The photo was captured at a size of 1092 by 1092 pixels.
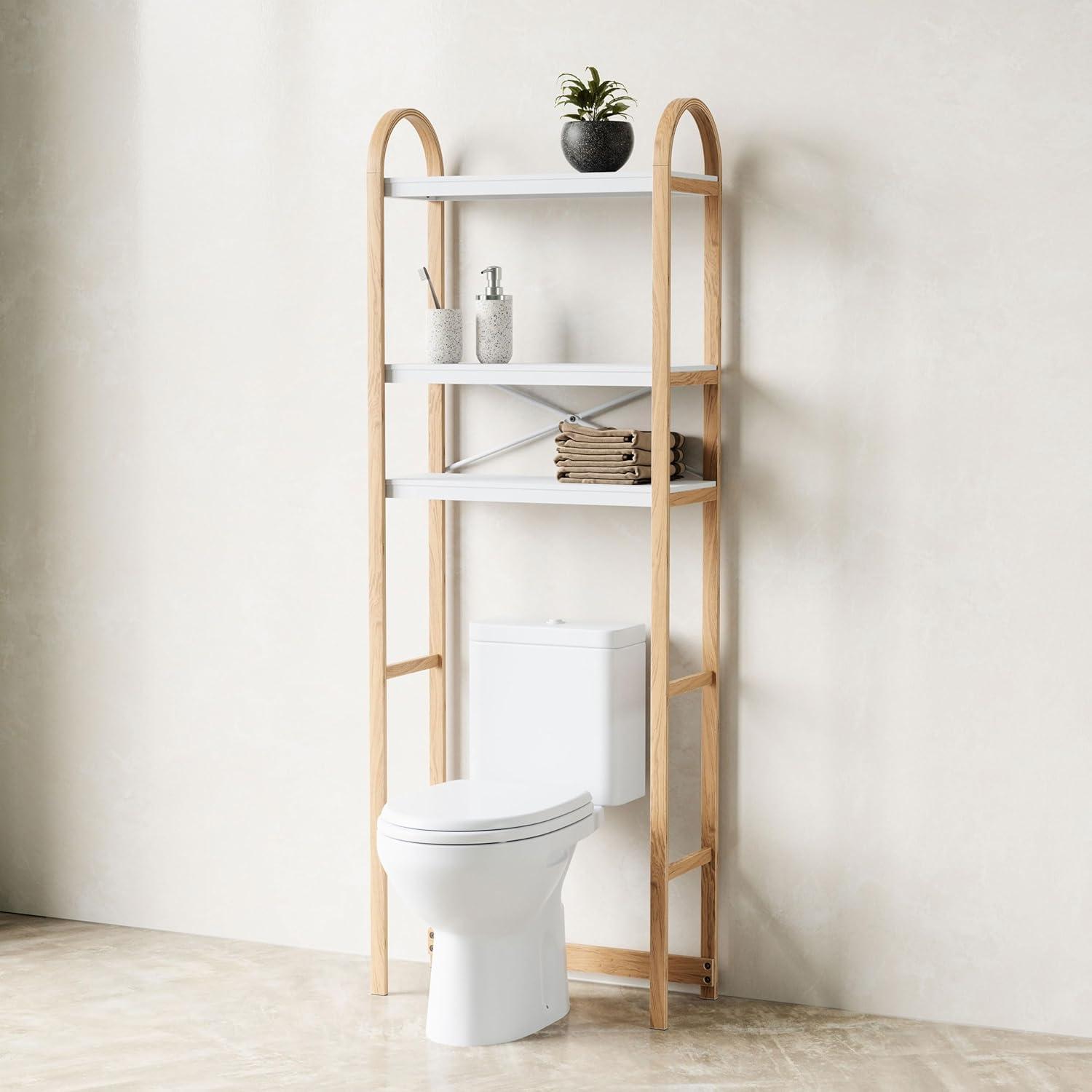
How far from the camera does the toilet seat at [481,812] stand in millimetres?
2773

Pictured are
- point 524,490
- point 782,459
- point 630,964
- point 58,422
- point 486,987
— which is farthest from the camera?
point 58,422

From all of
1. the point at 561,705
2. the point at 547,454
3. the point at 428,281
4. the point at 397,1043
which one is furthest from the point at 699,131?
the point at 397,1043

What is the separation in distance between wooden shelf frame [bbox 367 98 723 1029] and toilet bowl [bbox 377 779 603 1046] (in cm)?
19

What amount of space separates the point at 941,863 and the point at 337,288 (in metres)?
1.75

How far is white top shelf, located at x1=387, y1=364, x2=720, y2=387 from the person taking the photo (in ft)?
9.58

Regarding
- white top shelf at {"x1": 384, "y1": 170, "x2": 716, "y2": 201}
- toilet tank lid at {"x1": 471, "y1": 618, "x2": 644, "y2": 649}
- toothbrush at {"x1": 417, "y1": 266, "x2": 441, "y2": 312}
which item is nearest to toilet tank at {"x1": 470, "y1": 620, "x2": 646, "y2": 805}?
toilet tank lid at {"x1": 471, "y1": 618, "x2": 644, "y2": 649}

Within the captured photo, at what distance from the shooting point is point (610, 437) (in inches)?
118

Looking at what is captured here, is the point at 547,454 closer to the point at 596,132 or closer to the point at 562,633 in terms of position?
the point at 562,633

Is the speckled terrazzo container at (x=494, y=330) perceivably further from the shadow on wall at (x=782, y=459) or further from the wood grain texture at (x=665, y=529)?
the shadow on wall at (x=782, y=459)

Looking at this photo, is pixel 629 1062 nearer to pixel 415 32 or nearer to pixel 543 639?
pixel 543 639

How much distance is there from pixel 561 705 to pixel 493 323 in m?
0.78

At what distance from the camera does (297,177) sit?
344cm

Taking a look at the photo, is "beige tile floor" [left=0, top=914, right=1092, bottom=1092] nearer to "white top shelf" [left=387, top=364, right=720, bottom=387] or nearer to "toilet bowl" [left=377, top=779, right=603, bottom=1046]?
"toilet bowl" [left=377, top=779, right=603, bottom=1046]

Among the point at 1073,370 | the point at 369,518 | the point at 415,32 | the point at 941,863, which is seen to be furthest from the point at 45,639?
the point at 1073,370
